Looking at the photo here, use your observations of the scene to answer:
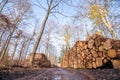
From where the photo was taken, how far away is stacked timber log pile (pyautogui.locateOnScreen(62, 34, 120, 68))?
1015 cm

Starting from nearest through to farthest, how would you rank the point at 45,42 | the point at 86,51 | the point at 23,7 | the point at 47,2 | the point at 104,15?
the point at 86,51 → the point at 47,2 → the point at 104,15 → the point at 23,7 → the point at 45,42

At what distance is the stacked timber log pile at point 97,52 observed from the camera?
10148 mm

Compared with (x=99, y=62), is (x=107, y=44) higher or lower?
higher

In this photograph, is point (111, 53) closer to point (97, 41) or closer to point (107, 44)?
point (107, 44)

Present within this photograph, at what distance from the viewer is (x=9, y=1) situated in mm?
20359

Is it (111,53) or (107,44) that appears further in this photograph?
(107,44)

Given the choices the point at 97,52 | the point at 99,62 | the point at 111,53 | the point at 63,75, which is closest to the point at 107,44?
the point at 111,53

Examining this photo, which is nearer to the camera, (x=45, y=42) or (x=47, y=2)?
(x=47, y=2)

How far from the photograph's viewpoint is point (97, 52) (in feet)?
38.2

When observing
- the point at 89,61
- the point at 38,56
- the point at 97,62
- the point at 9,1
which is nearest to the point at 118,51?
the point at 97,62

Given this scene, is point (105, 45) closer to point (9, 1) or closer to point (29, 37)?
point (9, 1)

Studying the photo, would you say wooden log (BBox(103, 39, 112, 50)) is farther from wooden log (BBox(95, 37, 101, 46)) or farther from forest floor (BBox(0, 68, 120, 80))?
forest floor (BBox(0, 68, 120, 80))

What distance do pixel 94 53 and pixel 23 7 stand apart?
66.0 feet

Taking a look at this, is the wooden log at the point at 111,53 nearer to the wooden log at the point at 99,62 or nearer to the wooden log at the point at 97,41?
the wooden log at the point at 99,62
